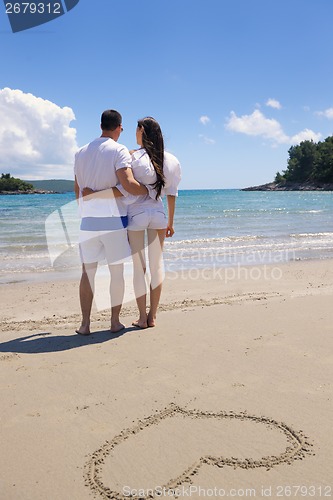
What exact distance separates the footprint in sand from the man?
6.34ft

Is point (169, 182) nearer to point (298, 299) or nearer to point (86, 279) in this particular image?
point (86, 279)

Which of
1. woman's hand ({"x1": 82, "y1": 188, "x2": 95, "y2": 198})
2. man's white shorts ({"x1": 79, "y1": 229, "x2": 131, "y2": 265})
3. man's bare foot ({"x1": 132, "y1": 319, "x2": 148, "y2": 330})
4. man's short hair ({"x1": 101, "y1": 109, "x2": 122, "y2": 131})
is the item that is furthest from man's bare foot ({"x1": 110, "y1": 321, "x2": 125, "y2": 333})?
man's short hair ({"x1": 101, "y1": 109, "x2": 122, "y2": 131})

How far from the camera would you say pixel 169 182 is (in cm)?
446

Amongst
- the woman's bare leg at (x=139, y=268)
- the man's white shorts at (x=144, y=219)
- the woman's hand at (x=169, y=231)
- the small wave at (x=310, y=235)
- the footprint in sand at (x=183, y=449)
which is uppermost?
the man's white shorts at (x=144, y=219)

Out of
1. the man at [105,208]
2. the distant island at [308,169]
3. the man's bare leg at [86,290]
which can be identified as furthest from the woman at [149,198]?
the distant island at [308,169]

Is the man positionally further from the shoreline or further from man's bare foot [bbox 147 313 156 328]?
the shoreline

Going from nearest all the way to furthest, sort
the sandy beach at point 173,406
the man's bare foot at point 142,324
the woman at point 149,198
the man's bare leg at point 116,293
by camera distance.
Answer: the sandy beach at point 173,406 → the woman at point 149,198 → the man's bare leg at point 116,293 → the man's bare foot at point 142,324

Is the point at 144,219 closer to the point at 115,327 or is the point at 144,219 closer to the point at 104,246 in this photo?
the point at 104,246

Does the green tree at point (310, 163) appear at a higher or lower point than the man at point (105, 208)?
higher

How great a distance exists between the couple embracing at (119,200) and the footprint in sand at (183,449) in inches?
76.2

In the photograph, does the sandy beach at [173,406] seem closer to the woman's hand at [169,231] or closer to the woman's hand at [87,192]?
the woman's hand at [169,231]

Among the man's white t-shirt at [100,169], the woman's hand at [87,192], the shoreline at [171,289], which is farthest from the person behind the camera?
the shoreline at [171,289]

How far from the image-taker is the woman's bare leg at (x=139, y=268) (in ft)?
14.6

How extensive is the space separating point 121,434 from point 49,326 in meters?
2.60
